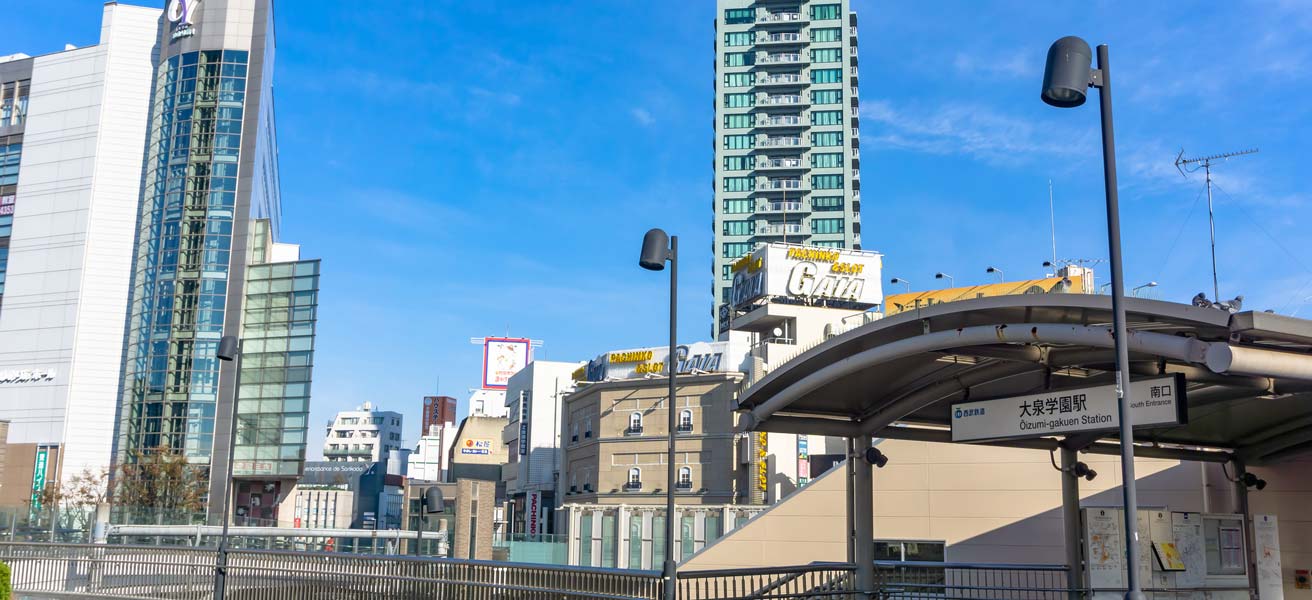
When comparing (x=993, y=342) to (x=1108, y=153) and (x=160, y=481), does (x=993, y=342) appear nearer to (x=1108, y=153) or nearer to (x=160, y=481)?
(x=1108, y=153)

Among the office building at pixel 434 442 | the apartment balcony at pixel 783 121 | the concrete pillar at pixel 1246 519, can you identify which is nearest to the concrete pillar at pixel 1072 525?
the concrete pillar at pixel 1246 519

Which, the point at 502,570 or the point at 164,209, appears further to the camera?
the point at 164,209

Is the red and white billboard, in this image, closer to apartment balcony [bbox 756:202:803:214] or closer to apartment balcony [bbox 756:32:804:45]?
apartment balcony [bbox 756:202:803:214]

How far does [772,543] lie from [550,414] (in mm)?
58498

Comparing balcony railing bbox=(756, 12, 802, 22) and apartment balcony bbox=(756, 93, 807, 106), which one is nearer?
apartment balcony bbox=(756, 93, 807, 106)

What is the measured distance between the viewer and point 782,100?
12150 centimetres

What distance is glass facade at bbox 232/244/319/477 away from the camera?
88312mm

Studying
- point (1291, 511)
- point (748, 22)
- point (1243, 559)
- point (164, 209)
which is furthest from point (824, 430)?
point (748, 22)

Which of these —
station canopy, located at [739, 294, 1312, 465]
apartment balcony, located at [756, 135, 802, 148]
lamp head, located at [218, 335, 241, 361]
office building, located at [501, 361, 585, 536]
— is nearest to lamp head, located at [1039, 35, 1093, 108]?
station canopy, located at [739, 294, 1312, 465]

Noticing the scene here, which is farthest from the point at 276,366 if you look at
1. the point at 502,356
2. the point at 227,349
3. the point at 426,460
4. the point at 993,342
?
the point at 993,342

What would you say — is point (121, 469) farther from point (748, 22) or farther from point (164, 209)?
point (748, 22)

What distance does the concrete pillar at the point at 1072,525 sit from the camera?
53.6 feet

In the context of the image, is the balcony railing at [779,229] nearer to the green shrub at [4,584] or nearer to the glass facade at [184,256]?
the glass facade at [184,256]

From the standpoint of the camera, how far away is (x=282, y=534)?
168 ft
